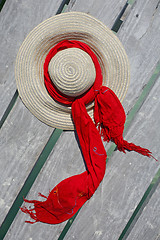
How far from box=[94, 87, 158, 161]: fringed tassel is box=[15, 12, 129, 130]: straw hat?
0.05 meters

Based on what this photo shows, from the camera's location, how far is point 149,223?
1322mm

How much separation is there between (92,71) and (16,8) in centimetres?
64

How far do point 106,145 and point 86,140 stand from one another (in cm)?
14

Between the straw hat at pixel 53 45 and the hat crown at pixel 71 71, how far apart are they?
149 millimetres

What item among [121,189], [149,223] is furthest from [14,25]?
[149,223]

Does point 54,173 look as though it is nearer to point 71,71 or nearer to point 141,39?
point 71,71

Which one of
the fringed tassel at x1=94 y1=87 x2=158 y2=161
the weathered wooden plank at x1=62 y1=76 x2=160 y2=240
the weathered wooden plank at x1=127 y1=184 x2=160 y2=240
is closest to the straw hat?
the fringed tassel at x1=94 y1=87 x2=158 y2=161

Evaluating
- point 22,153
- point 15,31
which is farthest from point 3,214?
point 15,31

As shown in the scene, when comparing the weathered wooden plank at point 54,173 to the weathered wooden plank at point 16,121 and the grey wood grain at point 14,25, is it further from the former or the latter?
the grey wood grain at point 14,25

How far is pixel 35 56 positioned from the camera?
47.6 inches

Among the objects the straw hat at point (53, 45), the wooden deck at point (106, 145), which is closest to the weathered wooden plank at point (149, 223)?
the wooden deck at point (106, 145)

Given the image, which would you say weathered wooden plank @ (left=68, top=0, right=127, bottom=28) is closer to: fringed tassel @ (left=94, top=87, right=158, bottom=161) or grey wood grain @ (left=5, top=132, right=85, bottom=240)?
fringed tassel @ (left=94, top=87, right=158, bottom=161)

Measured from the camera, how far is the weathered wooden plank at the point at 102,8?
1261 millimetres

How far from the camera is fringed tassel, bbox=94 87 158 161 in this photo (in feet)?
3.89
